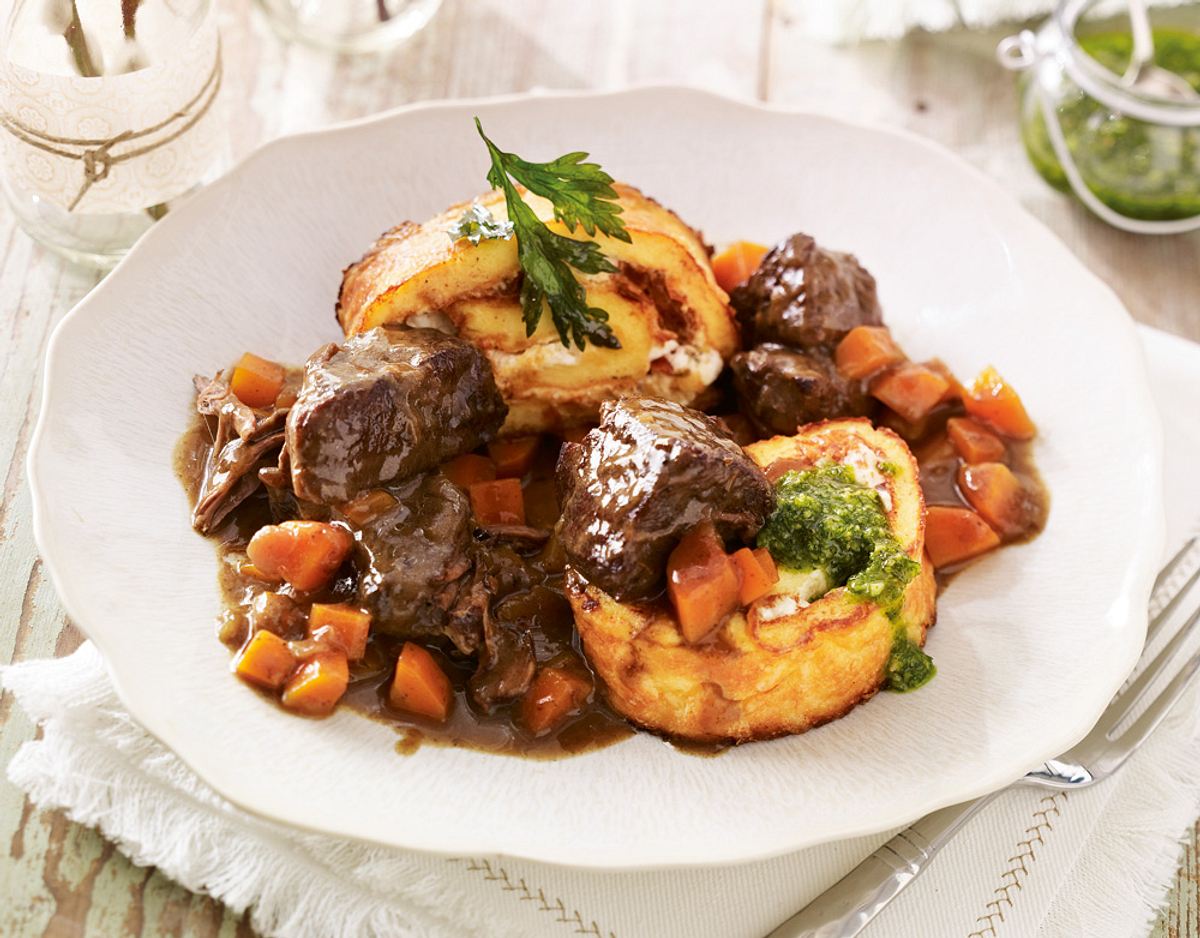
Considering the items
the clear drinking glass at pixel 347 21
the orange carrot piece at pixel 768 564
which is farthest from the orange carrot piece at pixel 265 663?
the clear drinking glass at pixel 347 21

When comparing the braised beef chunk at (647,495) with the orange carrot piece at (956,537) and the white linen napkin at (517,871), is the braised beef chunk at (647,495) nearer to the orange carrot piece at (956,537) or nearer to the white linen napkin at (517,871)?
the orange carrot piece at (956,537)

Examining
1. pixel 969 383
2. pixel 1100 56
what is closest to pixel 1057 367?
pixel 969 383

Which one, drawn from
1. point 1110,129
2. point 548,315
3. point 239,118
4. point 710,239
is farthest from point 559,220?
point 1110,129

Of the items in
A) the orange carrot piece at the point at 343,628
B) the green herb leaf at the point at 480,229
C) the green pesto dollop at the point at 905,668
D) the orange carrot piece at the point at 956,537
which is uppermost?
the green herb leaf at the point at 480,229

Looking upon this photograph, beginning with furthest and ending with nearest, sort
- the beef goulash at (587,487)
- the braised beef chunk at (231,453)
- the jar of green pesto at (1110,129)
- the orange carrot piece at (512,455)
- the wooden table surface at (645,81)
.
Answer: the jar of green pesto at (1110,129), the wooden table surface at (645,81), the orange carrot piece at (512,455), the braised beef chunk at (231,453), the beef goulash at (587,487)

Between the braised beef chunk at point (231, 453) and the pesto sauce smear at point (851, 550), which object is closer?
the pesto sauce smear at point (851, 550)

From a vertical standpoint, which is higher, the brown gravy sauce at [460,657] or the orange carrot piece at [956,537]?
the orange carrot piece at [956,537]
